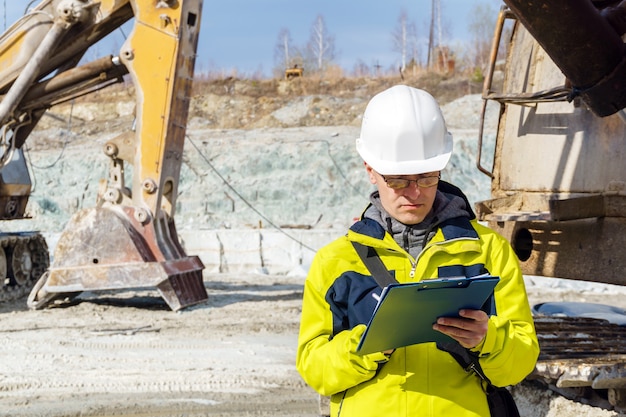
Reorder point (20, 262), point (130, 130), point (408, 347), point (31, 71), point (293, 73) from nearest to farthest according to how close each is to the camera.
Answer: point (408, 347) < point (31, 71) < point (130, 130) < point (20, 262) < point (293, 73)

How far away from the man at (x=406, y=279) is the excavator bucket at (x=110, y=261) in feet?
23.5

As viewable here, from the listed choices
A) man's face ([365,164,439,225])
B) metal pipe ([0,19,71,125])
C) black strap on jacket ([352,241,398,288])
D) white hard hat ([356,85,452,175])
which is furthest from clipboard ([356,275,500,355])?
metal pipe ([0,19,71,125])

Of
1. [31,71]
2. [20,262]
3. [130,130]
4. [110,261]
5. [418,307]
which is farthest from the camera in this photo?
[20,262]

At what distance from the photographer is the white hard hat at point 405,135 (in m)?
2.27

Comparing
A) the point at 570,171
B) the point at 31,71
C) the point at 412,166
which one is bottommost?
the point at 570,171

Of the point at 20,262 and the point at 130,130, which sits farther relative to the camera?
the point at 20,262

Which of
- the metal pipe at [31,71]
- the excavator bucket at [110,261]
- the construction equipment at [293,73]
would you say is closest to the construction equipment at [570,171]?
the excavator bucket at [110,261]

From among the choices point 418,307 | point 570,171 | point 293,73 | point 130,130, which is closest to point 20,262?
point 130,130

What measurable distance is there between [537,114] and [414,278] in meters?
3.02

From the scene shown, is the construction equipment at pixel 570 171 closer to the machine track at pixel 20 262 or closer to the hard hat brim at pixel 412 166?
the hard hat brim at pixel 412 166

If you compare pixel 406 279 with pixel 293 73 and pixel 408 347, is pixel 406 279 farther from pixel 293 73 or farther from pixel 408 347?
pixel 293 73

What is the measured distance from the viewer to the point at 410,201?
7.32 feet

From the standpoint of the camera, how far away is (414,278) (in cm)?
219

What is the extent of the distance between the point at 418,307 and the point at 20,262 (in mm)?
9840
